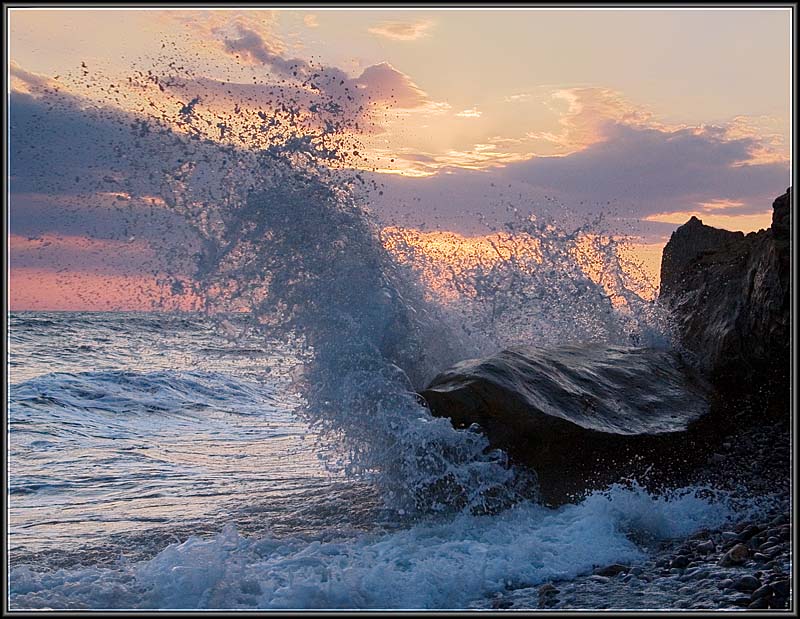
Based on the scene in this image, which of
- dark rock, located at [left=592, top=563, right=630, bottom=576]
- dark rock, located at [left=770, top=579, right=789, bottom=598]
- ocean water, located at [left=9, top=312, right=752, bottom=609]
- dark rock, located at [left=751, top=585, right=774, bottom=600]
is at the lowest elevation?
ocean water, located at [left=9, top=312, right=752, bottom=609]

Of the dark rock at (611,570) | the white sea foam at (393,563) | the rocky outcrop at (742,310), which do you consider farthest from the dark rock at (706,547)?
the rocky outcrop at (742,310)

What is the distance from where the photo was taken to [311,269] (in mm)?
5750

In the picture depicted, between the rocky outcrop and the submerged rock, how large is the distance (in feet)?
3.27

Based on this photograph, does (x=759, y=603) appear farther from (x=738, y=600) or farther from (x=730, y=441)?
(x=730, y=441)

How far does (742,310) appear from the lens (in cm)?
652

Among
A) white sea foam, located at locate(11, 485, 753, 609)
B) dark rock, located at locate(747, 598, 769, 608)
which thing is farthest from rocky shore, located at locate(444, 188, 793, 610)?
white sea foam, located at locate(11, 485, 753, 609)

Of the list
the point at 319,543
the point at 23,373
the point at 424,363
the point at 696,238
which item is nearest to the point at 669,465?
the point at 424,363

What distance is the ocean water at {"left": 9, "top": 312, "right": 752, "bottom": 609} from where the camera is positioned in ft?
12.1

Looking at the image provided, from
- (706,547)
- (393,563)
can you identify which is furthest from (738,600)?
(393,563)

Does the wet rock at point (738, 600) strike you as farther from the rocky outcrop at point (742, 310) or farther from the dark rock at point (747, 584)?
the rocky outcrop at point (742, 310)

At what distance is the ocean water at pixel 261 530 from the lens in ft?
12.1

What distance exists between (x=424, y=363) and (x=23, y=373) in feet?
37.2

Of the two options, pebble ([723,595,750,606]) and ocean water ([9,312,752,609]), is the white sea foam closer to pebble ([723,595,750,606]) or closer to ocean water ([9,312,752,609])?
ocean water ([9,312,752,609])

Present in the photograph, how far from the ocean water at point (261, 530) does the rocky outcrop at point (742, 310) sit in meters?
1.78
